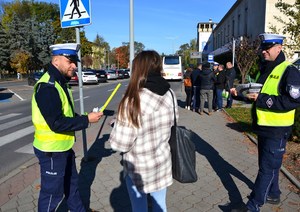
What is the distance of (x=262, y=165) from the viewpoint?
129 inches

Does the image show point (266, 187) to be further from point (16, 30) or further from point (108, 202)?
point (16, 30)

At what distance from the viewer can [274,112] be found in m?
3.10

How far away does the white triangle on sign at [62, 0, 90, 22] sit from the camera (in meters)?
4.75

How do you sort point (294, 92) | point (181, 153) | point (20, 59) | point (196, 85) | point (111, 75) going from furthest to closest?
point (20, 59) < point (111, 75) < point (196, 85) < point (294, 92) < point (181, 153)

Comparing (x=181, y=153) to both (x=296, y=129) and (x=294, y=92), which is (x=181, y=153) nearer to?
(x=294, y=92)

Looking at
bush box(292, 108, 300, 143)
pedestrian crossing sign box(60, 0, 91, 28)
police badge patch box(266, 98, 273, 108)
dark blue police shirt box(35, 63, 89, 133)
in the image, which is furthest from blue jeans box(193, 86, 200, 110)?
dark blue police shirt box(35, 63, 89, 133)

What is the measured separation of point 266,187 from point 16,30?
172ft

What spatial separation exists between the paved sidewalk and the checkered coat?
1431 millimetres

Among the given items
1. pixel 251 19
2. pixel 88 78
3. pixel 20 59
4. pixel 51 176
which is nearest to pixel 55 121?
pixel 51 176

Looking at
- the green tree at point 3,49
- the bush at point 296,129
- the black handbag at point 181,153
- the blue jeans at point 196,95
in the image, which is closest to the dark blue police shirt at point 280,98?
the black handbag at point 181,153

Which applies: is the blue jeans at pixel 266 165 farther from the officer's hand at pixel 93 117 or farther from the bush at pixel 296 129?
the bush at pixel 296 129

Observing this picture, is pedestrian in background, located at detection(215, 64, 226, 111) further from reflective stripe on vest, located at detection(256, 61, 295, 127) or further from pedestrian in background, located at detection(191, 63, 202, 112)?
reflective stripe on vest, located at detection(256, 61, 295, 127)

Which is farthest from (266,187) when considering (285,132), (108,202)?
(108,202)

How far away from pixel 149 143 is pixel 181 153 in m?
0.37
